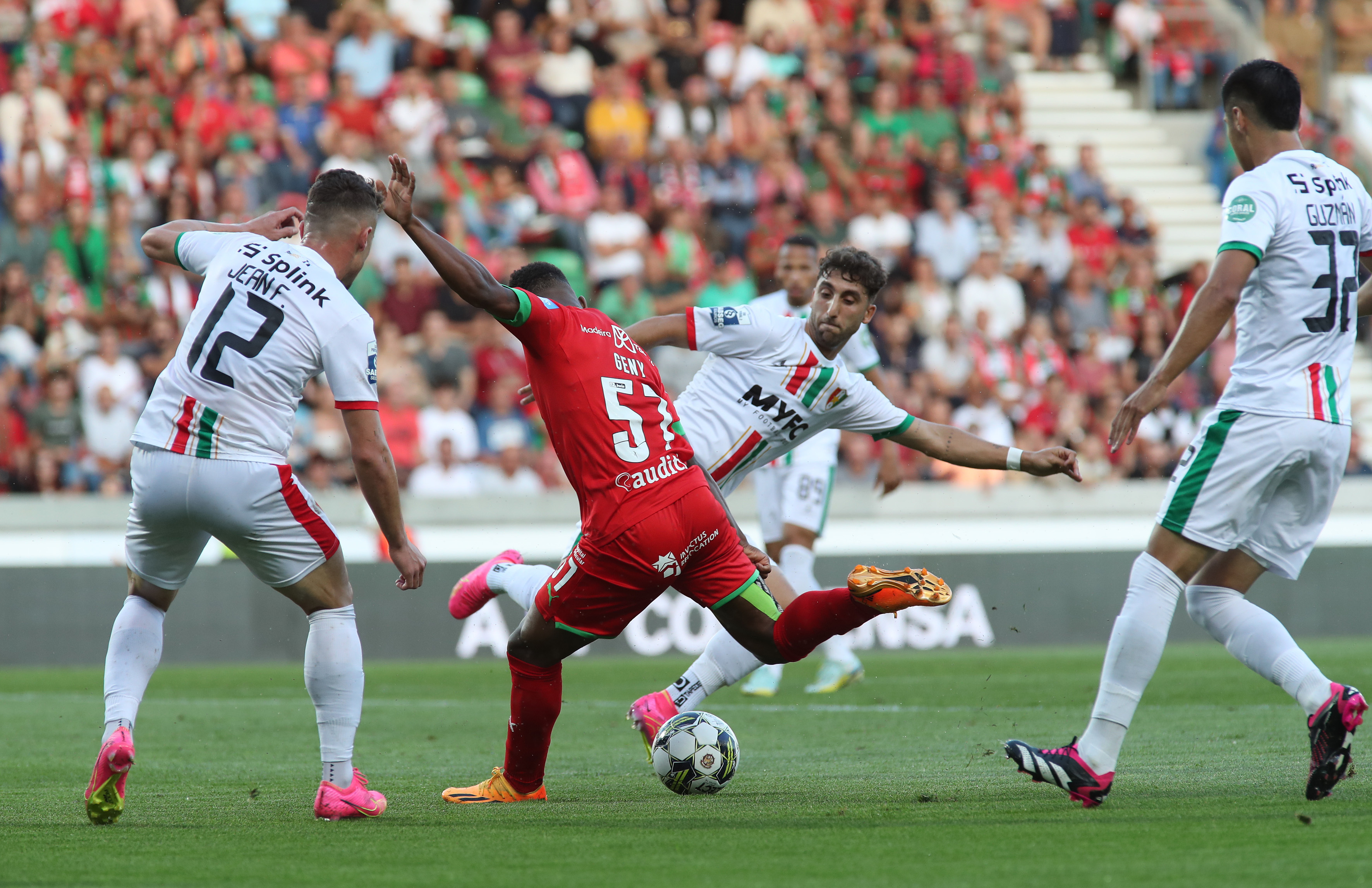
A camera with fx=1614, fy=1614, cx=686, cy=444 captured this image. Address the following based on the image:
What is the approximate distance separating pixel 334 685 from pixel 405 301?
11.1m

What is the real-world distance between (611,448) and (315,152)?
12326mm

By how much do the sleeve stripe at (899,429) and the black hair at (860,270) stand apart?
56 centimetres

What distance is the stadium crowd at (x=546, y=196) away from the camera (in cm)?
1559

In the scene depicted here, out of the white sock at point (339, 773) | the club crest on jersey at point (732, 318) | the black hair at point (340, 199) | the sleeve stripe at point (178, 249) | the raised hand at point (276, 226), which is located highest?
the black hair at point (340, 199)

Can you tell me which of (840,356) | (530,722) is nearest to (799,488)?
(840,356)

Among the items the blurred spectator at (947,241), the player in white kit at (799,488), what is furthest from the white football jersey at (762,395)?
the blurred spectator at (947,241)

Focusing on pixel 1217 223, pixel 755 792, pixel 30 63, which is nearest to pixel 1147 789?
pixel 755 792

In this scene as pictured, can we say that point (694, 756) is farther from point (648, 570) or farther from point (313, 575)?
point (313, 575)

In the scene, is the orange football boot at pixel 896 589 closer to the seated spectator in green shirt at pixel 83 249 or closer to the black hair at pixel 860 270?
the black hair at pixel 860 270

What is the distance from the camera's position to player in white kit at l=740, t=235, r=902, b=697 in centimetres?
1029

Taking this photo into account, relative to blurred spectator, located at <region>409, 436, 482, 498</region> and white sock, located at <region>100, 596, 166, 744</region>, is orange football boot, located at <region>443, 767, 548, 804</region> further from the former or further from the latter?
blurred spectator, located at <region>409, 436, 482, 498</region>

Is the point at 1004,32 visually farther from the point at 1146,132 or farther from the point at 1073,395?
the point at 1073,395

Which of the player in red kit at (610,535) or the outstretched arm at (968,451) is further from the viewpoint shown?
the outstretched arm at (968,451)

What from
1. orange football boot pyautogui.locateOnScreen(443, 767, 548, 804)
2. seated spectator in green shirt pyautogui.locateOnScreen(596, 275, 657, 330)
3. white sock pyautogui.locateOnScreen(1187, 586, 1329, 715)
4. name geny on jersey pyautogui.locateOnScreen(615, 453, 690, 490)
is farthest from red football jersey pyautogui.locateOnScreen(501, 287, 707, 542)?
seated spectator in green shirt pyautogui.locateOnScreen(596, 275, 657, 330)
